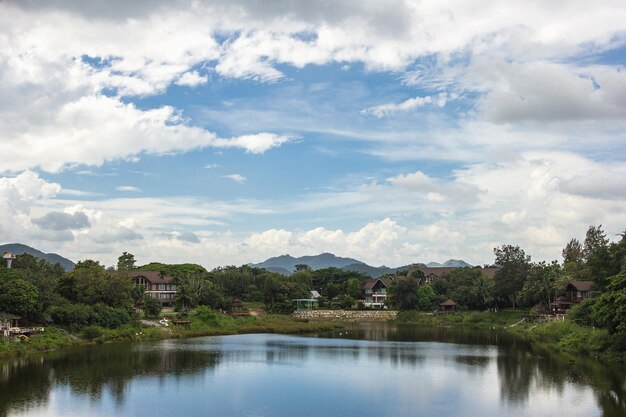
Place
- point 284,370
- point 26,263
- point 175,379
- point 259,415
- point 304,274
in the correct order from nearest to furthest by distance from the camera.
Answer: point 259,415
point 175,379
point 284,370
point 26,263
point 304,274

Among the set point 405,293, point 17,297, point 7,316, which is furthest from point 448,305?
point 7,316

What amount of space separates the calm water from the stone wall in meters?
36.2

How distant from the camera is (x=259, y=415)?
82.1 ft

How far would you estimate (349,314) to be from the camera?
89.2m

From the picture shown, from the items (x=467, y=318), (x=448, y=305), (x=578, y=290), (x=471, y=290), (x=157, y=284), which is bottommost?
(x=467, y=318)

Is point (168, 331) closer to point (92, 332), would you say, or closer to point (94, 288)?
point (94, 288)

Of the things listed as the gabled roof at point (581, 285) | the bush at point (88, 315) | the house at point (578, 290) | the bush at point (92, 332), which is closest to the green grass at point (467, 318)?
the house at point (578, 290)

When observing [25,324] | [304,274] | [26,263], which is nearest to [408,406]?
[25,324]

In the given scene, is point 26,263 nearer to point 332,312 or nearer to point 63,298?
point 63,298

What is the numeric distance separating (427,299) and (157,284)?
129 feet

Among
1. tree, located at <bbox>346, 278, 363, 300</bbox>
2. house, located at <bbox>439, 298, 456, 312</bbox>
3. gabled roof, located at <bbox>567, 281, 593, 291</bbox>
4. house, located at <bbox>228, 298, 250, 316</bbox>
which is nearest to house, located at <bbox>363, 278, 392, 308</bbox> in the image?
tree, located at <bbox>346, 278, 363, 300</bbox>

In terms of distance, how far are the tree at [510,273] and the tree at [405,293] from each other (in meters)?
13.0

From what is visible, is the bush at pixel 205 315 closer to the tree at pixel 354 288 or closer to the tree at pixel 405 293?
the tree at pixel 405 293

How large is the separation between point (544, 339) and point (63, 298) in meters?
44.7
